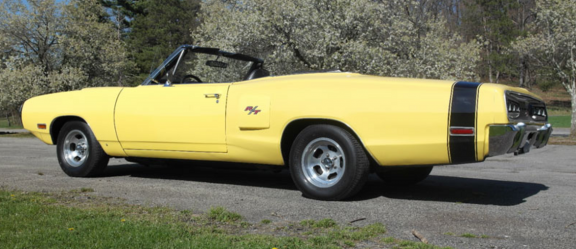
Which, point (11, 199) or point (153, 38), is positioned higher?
point (153, 38)

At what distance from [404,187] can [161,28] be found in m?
48.5

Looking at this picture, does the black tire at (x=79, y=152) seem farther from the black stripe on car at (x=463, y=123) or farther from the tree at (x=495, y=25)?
the tree at (x=495, y=25)

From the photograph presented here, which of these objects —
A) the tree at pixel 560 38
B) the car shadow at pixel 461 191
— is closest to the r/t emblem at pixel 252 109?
the car shadow at pixel 461 191

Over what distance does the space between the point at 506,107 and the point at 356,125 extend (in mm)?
1203

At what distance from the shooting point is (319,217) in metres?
4.22

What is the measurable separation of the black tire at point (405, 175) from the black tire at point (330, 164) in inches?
38.8

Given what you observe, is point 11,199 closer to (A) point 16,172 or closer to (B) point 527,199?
(A) point 16,172

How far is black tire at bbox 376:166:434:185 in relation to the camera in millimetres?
5832

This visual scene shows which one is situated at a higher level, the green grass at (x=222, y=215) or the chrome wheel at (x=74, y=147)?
the chrome wheel at (x=74, y=147)

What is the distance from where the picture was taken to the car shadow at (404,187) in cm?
518

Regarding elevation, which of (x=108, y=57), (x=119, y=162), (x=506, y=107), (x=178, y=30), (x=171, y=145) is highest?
(x=178, y=30)

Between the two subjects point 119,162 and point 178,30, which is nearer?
point 119,162

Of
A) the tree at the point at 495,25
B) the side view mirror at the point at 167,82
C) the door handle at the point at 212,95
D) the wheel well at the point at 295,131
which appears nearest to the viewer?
the wheel well at the point at 295,131

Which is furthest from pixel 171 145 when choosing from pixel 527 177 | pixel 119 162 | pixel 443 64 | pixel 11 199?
pixel 443 64
